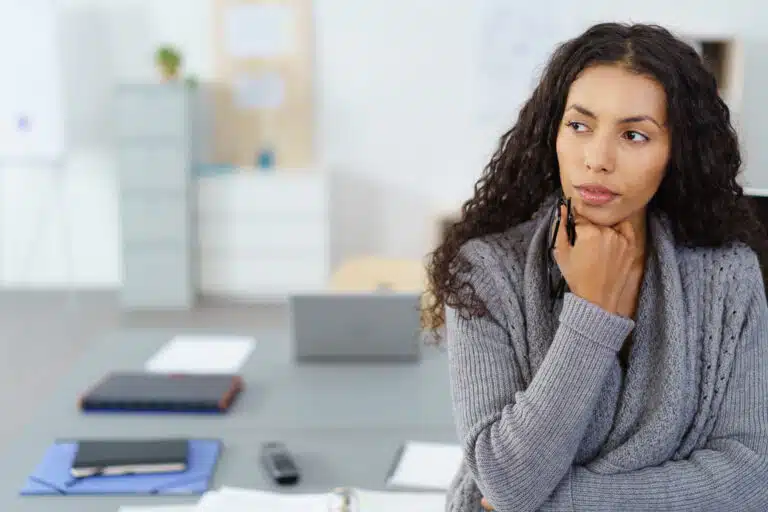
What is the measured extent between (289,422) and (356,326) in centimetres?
40

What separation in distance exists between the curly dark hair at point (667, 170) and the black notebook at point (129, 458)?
55 centimetres

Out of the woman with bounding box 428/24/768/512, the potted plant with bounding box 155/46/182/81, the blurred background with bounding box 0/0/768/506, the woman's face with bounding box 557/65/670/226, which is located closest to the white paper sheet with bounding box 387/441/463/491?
the woman with bounding box 428/24/768/512

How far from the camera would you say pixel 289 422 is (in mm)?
1850

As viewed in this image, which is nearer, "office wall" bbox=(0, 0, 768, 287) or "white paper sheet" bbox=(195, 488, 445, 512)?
"white paper sheet" bbox=(195, 488, 445, 512)

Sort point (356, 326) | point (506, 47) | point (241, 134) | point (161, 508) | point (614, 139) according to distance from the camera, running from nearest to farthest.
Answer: point (614, 139), point (161, 508), point (356, 326), point (506, 47), point (241, 134)

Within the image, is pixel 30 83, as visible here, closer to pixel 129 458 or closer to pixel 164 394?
pixel 164 394

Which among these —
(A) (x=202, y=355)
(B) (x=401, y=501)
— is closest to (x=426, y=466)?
(B) (x=401, y=501)

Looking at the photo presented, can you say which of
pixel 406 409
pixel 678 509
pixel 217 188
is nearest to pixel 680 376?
pixel 678 509

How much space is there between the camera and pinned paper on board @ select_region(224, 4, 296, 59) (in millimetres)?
5312

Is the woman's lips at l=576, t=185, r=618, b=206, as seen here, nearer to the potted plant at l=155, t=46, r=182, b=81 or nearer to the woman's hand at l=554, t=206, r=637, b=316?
the woman's hand at l=554, t=206, r=637, b=316

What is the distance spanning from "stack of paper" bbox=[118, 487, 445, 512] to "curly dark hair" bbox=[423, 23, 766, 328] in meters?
0.34

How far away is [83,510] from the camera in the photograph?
1477 mm

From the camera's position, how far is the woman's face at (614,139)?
1180mm

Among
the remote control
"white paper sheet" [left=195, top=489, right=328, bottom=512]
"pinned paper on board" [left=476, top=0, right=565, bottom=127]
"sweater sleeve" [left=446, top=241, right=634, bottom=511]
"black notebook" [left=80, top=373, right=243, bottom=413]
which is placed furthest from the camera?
"pinned paper on board" [left=476, top=0, right=565, bottom=127]
